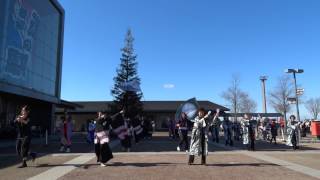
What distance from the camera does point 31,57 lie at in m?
36.3

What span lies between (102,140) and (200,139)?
306 cm

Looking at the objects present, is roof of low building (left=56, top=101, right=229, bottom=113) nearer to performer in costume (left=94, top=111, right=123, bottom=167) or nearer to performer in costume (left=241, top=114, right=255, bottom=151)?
performer in costume (left=241, top=114, right=255, bottom=151)

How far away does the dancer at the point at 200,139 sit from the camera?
42.4ft

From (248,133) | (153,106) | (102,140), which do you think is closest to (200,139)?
(102,140)

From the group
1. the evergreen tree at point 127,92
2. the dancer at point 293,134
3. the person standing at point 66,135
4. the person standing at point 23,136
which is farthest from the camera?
the evergreen tree at point 127,92

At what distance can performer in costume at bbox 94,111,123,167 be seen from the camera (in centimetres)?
1291

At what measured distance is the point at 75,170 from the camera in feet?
39.0

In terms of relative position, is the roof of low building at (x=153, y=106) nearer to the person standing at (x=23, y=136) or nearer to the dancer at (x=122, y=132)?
the dancer at (x=122, y=132)

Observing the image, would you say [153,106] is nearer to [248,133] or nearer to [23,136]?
[248,133]

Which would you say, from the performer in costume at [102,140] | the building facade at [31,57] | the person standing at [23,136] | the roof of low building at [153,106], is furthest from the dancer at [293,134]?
the roof of low building at [153,106]

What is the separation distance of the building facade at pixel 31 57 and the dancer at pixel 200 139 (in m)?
15.6

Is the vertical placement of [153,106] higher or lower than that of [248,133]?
higher

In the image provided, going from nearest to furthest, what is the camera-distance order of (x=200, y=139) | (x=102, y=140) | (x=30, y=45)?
(x=200, y=139), (x=102, y=140), (x=30, y=45)

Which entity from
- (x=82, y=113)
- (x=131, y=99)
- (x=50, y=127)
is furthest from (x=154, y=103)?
(x=50, y=127)
